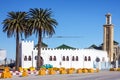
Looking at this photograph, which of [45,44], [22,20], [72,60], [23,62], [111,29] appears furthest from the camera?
[45,44]

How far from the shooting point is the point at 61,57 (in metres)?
91.0

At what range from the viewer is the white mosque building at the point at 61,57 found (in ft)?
285

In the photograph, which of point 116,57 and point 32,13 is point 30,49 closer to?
point 32,13

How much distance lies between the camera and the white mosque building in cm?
8681

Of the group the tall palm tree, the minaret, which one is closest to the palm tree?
the tall palm tree

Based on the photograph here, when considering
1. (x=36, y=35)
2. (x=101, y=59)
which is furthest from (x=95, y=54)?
(x=36, y=35)

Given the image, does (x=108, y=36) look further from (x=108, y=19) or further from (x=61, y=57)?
(x=61, y=57)

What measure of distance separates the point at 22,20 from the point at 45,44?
51.9 meters

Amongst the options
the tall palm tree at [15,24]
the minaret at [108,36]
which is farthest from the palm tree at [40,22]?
the minaret at [108,36]

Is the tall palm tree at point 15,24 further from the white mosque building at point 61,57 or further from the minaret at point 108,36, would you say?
the minaret at point 108,36

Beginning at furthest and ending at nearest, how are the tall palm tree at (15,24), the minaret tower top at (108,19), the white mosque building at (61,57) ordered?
the minaret tower top at (108,19), the white mosque building at (61,57), the tall palm tree at (15,24)

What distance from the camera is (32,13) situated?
230 feet

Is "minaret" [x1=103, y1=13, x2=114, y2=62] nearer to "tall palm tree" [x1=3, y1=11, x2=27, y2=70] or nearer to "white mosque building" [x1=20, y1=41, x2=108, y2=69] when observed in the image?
"white mosque building" [x1=20, y1=41, x2=108, y2=69]

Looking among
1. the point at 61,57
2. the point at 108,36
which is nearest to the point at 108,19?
the point at 108,36
